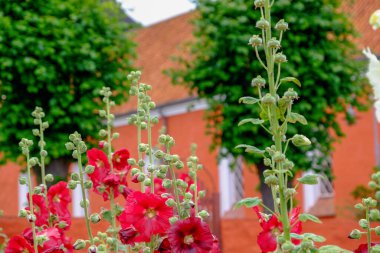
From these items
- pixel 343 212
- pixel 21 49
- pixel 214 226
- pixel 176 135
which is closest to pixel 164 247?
pixel 21 49

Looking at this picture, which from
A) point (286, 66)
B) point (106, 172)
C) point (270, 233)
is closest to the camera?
point (270, 233)

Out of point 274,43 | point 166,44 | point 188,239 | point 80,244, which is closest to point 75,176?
point 80,244

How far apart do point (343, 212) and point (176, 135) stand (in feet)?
15.0

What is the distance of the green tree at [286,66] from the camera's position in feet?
29.8

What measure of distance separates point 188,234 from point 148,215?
140 millimetres

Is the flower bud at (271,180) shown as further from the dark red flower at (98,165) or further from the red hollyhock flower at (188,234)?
the dark red flower at (98,165)

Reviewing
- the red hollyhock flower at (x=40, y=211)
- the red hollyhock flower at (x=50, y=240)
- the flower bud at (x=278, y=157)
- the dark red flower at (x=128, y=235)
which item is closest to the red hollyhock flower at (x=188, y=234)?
the dark red flower at (x=128, y=235)

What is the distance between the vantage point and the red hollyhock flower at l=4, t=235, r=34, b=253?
7.29ft

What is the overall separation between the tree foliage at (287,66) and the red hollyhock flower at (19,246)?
22.0 feet

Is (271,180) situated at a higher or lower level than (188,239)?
higher

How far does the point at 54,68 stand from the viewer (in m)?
9.00

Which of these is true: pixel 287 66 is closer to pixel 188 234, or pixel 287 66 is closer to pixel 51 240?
pixel 51 240

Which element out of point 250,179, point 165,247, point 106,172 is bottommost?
point 165,247

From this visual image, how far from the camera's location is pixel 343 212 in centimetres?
1263
